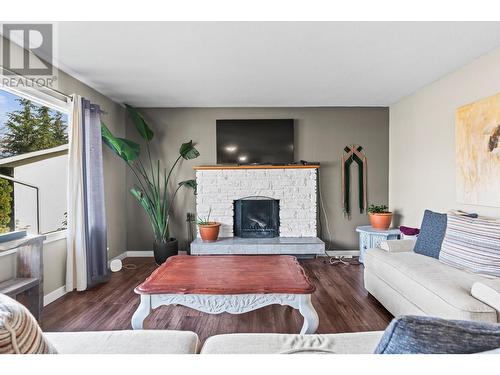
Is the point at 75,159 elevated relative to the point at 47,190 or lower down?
elevated

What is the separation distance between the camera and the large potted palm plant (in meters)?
3.85

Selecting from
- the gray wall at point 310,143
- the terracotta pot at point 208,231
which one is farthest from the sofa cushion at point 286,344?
the gray wall at point 310,143

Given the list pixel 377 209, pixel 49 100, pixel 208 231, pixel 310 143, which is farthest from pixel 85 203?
pixel 377 209

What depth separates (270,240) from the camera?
4.32m

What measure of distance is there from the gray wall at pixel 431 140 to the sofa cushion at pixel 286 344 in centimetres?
210

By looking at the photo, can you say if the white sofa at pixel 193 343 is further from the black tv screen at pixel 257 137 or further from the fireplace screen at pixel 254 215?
the black tv screen at pixel 257 137

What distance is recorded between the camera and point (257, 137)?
4496 millimetres

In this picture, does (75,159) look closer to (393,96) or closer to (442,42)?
(442,42)

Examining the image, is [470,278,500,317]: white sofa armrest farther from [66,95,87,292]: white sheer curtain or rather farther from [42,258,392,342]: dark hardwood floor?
[66,95,87,292]: white sheer curtain

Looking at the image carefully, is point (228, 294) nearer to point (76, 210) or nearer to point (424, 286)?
point (424, 286)

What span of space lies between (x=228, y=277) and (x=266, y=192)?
7.97ft
